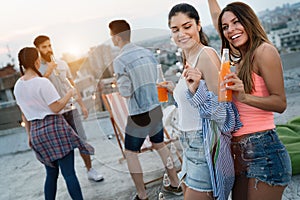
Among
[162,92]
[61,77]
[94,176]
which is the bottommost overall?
[94,176]

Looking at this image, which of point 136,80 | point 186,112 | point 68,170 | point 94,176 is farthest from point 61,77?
point 186,112

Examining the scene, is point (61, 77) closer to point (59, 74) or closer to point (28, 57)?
point (59, 74)

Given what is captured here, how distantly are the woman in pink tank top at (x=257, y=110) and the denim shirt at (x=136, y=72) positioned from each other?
0.45m

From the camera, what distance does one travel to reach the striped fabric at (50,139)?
A: 1.95m

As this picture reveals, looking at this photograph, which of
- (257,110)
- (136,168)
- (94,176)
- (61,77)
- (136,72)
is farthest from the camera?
(94,176)

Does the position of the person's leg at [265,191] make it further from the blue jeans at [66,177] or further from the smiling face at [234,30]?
the blue jeans at [66,177]

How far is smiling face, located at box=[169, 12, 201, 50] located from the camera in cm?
117

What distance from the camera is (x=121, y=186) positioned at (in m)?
2.69

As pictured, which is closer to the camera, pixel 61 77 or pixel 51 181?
pixel 51 181

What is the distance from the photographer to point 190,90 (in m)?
1.13

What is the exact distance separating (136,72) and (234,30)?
0.53 m

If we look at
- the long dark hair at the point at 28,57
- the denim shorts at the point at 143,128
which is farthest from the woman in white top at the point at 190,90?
the long dark hair at the point at 28,57

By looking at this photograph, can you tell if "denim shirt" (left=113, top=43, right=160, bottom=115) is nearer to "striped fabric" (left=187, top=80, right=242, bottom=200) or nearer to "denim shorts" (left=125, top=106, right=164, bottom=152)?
"denim shorts" (left=125, top=106, right=164, bottom=152)

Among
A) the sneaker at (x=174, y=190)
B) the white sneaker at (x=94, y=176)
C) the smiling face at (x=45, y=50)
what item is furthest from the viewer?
the white sneaker at (x=94, y=176)
